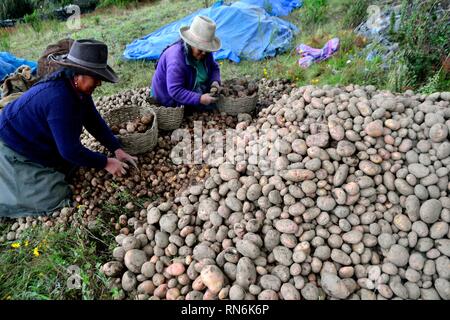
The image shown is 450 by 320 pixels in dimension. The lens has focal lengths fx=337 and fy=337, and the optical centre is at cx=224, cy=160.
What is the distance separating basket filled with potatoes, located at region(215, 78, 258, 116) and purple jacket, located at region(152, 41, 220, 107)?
28cm

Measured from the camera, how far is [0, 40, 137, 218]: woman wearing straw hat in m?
2.43

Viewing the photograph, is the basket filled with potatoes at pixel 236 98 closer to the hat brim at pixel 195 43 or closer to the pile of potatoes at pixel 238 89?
→ the pile of potatoes at pixel 238 89

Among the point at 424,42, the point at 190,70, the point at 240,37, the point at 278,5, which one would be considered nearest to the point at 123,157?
the point at 190,70

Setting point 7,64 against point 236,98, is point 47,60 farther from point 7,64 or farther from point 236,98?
point 236,98

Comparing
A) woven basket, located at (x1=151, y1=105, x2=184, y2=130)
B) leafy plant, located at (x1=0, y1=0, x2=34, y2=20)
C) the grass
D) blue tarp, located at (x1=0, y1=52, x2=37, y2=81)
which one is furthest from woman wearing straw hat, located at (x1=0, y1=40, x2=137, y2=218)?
leafy plant, located at (x1=0, y1=0, x2=34, y2=20)

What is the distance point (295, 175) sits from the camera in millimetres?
2404

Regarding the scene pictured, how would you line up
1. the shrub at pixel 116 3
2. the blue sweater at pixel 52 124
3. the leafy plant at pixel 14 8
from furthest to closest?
the shrub at pixel 116 3
the leafy plant at pixel 14 8
the blue sweater at pixel 52 124

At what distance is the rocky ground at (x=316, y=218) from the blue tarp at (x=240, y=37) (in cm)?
324

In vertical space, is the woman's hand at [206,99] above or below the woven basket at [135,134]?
above

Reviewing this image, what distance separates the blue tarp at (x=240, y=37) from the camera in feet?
18.9

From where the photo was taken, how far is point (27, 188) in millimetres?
2883

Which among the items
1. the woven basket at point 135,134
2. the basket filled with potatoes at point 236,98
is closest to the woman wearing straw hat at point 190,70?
the basket filled with potatoes at point 236,98

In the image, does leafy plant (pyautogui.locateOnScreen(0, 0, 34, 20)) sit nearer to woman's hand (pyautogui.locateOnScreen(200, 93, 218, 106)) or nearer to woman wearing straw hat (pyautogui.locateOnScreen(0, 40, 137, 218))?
woman wearing straw hat (pyautogui.locateOnScreen(0, 40, 137, 218))

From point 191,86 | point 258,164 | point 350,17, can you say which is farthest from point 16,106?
point 350,17
